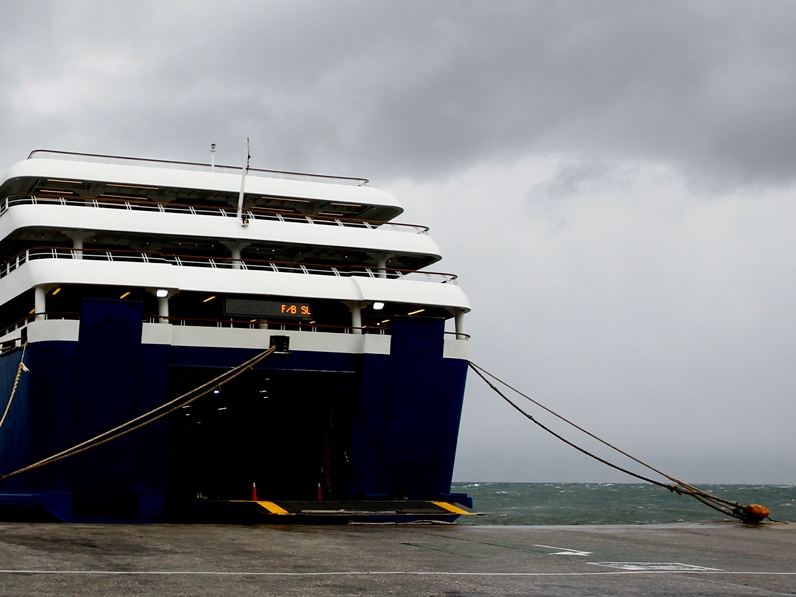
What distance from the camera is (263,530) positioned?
16.3 metres

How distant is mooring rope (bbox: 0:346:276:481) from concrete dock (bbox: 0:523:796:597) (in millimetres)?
3165

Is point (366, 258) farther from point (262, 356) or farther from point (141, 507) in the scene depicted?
point (141, 507)

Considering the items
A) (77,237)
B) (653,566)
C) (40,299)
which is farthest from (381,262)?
(653,566)

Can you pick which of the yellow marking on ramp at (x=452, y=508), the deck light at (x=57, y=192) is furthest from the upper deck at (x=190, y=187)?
the yellow marking on ramp at (x=452, y=508)

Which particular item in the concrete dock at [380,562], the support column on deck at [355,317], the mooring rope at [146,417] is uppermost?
the support column on deck at [355,317]

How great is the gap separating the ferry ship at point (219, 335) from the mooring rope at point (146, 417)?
7.7 inches

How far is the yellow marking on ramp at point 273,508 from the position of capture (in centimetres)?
1869

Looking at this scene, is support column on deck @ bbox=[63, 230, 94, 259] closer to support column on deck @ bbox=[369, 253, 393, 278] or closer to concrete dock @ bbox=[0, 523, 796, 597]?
support column on deck @ bbox=[369, 253, 393, 278]

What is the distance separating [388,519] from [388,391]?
10.2 feet

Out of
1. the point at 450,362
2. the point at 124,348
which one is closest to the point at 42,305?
the point at 124,348

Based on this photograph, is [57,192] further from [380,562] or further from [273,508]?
[380,562]

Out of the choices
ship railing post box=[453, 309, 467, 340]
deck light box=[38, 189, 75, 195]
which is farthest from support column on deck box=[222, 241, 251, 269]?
ship railing post box=[453, 309, 467, 340]

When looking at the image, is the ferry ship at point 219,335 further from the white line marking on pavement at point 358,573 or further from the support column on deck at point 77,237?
the white line marking on pavement at point 358,573

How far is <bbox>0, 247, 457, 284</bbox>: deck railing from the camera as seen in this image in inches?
843
